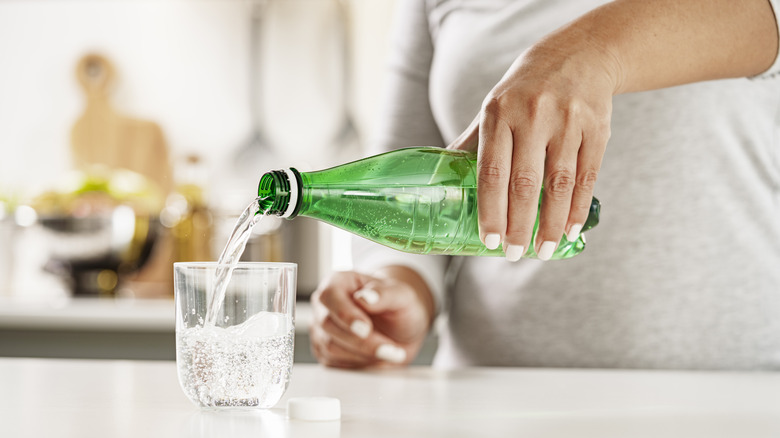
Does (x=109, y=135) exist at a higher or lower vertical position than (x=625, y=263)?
higher

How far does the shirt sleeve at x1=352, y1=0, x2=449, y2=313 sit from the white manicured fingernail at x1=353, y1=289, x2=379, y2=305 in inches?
6.7

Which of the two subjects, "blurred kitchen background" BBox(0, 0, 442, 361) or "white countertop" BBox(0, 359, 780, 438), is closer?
"white countertop" BBox(0, 359, 780, 438)

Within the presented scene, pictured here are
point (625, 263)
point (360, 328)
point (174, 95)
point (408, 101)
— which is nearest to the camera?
point (360, 328)

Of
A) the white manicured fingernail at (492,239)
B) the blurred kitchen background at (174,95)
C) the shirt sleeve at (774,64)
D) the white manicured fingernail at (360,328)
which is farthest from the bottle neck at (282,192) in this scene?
the blurred kitchen background at (174,95)

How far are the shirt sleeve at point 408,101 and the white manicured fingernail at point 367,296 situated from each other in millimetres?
169

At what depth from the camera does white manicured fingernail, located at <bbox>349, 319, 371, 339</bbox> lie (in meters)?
0.89

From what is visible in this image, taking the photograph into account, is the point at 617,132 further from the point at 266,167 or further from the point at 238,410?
the point at 266,167

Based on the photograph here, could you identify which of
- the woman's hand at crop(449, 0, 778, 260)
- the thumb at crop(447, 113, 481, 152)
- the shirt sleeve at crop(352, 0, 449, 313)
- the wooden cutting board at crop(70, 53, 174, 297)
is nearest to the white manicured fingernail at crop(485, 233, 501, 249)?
the woman's hand at crop(449, 0, 778, 260)

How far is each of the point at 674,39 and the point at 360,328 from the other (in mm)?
433

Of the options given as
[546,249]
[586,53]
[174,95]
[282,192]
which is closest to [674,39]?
[586,53]

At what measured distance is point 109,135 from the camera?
2.48 m

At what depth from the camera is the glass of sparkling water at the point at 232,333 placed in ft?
1.93

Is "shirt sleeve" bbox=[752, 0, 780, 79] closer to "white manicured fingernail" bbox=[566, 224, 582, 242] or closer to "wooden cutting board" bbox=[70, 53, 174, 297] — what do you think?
"white manicured fingernail" bbox=[566, 224, 582, 242]

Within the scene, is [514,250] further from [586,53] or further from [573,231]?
[586,53]
